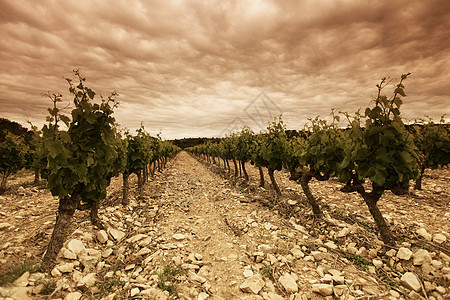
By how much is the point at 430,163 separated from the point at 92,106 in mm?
15588

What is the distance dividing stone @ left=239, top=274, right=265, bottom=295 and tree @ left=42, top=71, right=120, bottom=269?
3947mm

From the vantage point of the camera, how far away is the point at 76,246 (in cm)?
463

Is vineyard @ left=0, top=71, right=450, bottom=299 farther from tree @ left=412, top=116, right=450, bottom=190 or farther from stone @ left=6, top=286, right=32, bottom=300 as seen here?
tree @ left=412, top=116, right=450, bottom=190

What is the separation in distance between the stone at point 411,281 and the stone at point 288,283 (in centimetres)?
203

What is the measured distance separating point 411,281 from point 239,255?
11.0 feet

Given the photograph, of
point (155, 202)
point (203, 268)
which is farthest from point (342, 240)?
point (155, 202)

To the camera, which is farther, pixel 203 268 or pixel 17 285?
pixel 203 268

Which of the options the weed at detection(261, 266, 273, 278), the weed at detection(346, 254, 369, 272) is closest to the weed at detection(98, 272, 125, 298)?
the weed at detection(261, 266, 273, 278)

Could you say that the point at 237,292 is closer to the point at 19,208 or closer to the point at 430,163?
the point at 19,208

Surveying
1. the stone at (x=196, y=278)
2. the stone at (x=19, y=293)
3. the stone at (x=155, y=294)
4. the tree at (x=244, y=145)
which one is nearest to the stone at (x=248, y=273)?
the stone at (x=196, y=278)

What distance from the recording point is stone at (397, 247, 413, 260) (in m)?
4.17

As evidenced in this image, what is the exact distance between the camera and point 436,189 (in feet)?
33.1

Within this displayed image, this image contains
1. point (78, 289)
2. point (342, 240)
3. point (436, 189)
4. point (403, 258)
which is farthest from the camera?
point (436, 189)

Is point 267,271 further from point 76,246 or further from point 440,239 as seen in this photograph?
point 76,246
